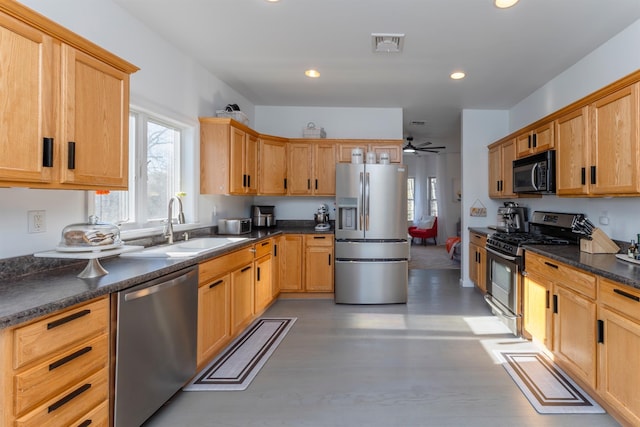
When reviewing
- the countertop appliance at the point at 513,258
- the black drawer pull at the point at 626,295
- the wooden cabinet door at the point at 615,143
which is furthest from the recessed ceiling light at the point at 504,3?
the black drawer pull at the point at 626,295

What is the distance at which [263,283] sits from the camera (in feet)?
12.1

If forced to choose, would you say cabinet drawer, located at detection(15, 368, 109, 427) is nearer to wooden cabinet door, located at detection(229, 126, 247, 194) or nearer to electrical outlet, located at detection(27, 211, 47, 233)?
electrical outlet, located at detection(27, 211, 47, 233)

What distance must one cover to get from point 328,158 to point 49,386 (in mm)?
3871

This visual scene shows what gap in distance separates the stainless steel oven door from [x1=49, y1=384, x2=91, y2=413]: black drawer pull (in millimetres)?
3219

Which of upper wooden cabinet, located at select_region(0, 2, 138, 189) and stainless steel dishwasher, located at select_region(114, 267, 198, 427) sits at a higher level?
upper wooden cabinet, located at select_region(0, 2, 138, 189)

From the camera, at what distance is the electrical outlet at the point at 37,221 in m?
1.82

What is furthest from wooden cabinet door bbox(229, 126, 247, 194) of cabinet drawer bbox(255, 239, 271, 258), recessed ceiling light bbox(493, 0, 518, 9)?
recessed ceiling light bbox(493, 0, 518, 9)

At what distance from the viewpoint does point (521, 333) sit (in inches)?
122

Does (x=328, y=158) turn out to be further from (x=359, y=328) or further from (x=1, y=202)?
(x=1, y=202)

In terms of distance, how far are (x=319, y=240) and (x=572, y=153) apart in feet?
8.90

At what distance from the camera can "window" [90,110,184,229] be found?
2.58m

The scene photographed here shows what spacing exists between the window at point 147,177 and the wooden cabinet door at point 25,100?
0.86m

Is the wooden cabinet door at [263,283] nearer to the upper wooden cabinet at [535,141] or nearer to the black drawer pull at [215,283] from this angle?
the black drawer pull at [215,283]

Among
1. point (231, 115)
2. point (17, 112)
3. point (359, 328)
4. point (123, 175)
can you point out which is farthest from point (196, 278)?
point (231, 115)
